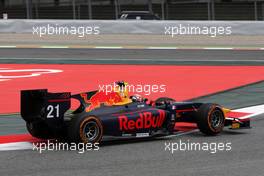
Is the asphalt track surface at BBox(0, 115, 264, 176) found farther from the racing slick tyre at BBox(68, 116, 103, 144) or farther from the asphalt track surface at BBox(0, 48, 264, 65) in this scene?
the asphalt track surface at BBox(0, 48, 264, 65)

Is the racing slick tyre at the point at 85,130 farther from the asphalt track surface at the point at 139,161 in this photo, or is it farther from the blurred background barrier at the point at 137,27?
the blurred background barrier at the point at 137,27

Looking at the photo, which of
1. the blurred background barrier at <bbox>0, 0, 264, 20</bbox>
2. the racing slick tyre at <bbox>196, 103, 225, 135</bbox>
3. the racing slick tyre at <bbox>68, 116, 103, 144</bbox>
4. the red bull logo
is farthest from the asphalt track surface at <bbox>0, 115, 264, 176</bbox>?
the blurred background barrier at <bbox>0, 0, 264, 20</bbox>

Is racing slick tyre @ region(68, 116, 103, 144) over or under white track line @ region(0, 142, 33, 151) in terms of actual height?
over

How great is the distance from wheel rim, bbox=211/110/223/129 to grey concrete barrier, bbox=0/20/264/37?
17.2 metres

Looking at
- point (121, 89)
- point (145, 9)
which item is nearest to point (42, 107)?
point (121, 89)

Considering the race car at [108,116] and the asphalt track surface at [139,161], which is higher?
the race car at [108,116]

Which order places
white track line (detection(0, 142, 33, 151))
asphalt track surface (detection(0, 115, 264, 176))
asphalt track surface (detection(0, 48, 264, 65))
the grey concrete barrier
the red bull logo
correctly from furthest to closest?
the grey concrete barrier < asphalt track surface (detection(0, 48, 264, 65)) < the red bull logo < white track line (detection(0, 142, 33, 151)) < asphalt track surface (detection(0, 115, 264, 176))

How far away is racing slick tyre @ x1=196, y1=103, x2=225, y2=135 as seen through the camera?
8977mm

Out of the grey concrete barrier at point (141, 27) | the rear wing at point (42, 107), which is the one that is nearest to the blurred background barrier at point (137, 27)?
the grey concrete barrier at point (141, 27)

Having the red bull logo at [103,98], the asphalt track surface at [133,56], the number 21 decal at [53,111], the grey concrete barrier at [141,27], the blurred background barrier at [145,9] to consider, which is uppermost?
the blurred background barrier at [145,9]

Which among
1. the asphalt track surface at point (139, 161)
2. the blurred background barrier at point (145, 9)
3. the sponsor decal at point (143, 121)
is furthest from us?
the blurred background barrier at point (145, 9)

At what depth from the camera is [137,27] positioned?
26781mm

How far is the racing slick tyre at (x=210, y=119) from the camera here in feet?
29.5

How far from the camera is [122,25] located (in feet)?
87.8
